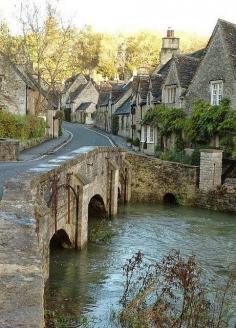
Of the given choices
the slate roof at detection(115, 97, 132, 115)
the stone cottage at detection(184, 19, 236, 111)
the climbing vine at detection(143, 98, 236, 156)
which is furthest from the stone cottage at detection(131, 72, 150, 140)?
the stone cottage at detection(184, 19, 236, 111)

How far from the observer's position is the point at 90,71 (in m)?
109

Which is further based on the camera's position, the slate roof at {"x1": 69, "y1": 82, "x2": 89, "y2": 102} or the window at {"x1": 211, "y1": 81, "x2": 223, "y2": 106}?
Result: the slate roof at {"x1": 69, "y1": 82, "x2": 89, "y2": 102}

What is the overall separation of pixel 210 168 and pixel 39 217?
789 inches

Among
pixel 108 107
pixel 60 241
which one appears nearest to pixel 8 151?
pixel 60 241

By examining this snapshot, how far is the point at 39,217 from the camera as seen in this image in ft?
36.7

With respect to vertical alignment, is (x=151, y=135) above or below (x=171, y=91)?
below

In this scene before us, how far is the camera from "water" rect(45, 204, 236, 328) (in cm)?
1367

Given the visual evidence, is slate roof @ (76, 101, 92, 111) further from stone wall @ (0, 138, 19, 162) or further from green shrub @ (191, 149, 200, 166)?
stone wall @ (0, 138, 19, 162)

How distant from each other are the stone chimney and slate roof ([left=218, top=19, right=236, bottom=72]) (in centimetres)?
1705

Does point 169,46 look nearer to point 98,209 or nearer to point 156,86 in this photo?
point 156,86

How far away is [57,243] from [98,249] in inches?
68.4

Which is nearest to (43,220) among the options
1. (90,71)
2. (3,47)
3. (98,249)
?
(98,249)

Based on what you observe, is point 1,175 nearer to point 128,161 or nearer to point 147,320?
point 147,320

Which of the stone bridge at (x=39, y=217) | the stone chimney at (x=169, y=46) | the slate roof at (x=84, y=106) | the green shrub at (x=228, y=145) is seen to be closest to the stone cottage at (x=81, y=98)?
the slate roof at (x=84, y=106)
